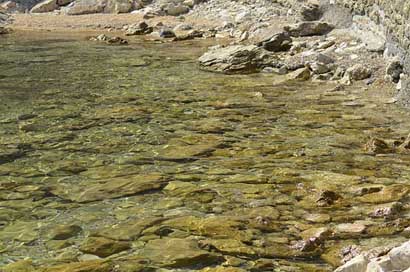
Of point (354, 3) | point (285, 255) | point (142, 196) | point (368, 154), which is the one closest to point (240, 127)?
point (368, 154)

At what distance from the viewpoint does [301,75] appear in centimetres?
1220

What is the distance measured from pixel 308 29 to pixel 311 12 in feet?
4.80

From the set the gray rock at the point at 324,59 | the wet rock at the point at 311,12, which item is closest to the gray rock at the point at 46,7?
the wet rock at the point at 311,12

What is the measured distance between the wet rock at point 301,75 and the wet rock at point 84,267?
27.1 feet

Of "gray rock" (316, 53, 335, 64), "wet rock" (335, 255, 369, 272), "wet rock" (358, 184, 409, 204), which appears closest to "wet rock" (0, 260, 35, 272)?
"wet rock" (335, 255, 369, 272)

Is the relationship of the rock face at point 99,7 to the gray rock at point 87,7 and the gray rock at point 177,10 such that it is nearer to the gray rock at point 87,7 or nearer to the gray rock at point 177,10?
the gray rock at point 87,7

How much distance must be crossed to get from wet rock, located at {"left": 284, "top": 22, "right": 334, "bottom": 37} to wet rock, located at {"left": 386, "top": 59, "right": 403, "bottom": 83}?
5365mm

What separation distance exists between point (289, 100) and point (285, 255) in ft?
19.3

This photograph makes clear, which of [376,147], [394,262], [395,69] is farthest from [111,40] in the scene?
[394,262]

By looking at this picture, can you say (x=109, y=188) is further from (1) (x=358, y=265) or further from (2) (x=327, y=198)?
(1) (x=358, y=265)

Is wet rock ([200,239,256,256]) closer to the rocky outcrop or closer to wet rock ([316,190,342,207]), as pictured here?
wet rock ([316,190,342,207])

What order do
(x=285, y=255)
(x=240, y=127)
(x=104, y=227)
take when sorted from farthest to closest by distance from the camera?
(x=240, y=127)
(x=104, y=227)
(x=285, y=255)

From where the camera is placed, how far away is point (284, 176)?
6.33 m

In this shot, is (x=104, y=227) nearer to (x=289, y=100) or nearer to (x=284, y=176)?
(x=284, y=176)
